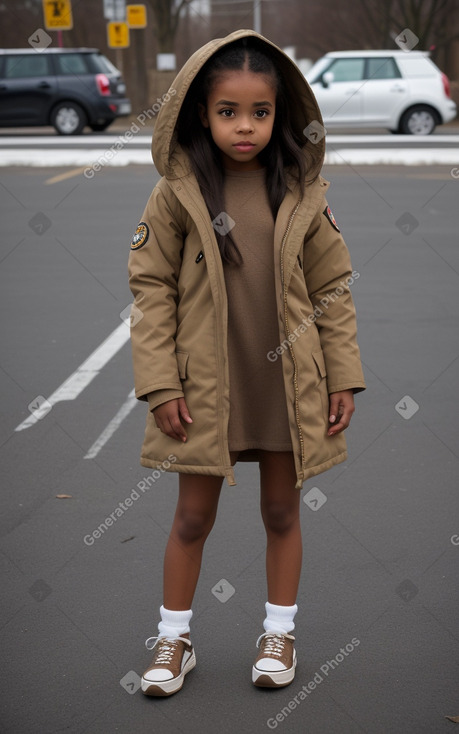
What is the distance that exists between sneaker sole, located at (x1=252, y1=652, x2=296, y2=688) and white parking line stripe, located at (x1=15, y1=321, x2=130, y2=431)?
250 centimetres

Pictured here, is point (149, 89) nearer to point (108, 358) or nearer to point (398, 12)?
point (398, 12)

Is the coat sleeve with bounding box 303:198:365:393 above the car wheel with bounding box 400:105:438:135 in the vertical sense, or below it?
above

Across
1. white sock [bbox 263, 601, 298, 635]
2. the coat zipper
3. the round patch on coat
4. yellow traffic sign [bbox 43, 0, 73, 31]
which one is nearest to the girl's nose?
the coat zipper

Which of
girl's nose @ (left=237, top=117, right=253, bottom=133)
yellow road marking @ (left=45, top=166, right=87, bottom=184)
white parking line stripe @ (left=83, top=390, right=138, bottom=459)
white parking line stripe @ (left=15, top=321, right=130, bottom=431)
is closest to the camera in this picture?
girl's nose @ (left=237, top=117, right=253, bottom=133)

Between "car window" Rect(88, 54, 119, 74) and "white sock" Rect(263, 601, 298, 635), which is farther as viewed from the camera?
"car window" Rect(88, 54, 119, 74)

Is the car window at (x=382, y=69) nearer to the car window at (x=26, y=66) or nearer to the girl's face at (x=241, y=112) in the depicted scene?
the car window at (x=26, y=66)

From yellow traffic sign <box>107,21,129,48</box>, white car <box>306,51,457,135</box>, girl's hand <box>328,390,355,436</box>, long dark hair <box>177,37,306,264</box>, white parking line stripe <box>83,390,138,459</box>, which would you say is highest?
long dark hair <box>177,37,306,264</box>

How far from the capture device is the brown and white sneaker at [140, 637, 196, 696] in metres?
2.82

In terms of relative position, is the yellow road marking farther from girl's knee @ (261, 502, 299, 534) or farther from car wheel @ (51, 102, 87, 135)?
girl's knee @ (261, 502, 299, 534)

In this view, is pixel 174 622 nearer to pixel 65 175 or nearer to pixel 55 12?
pixel 65 175

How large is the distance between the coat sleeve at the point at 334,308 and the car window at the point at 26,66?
19.8 m

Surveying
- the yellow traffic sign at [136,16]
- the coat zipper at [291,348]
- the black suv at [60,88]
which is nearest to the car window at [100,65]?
the black suv at [60,88]

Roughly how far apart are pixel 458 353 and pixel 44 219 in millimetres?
6312

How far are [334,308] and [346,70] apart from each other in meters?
18.0
